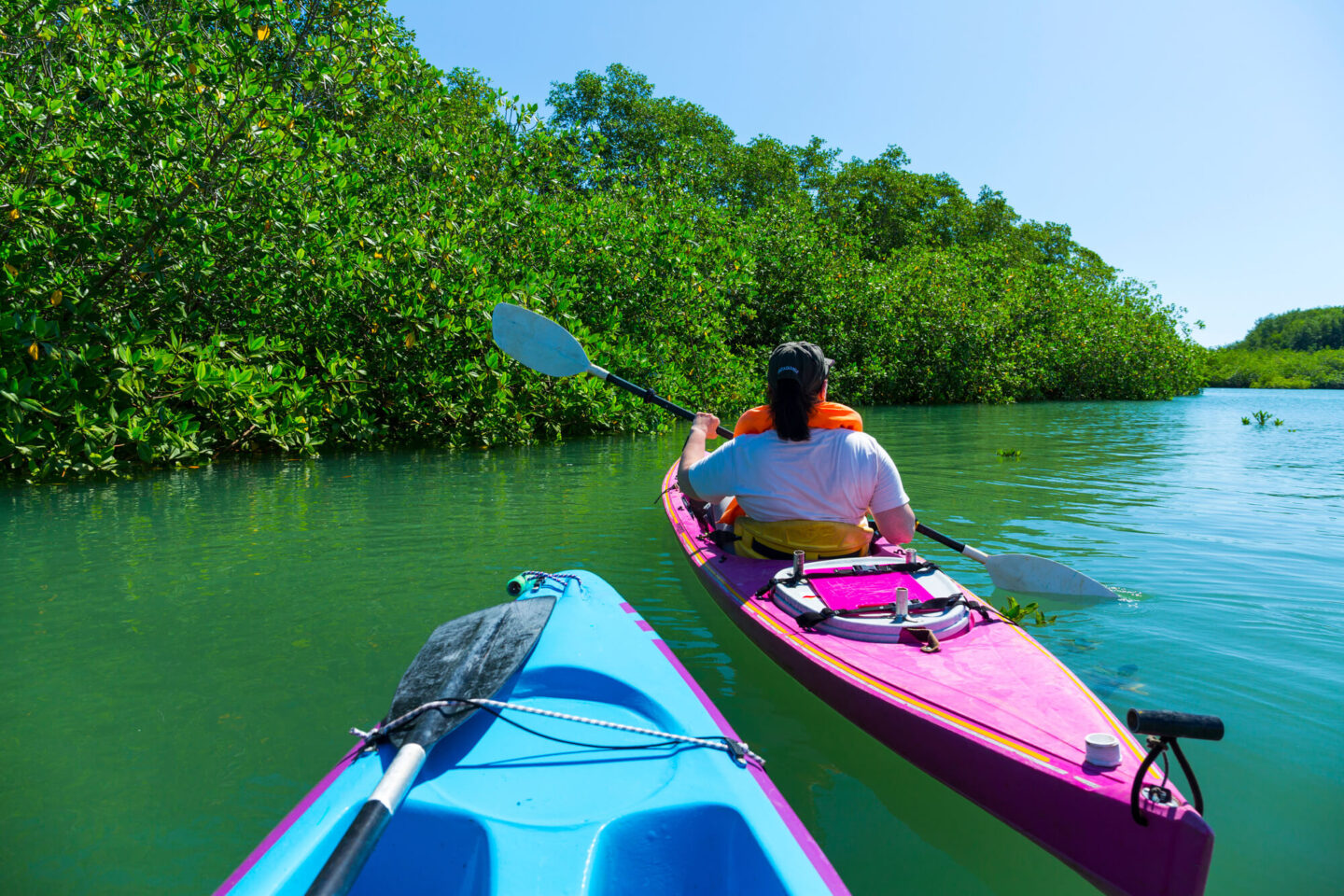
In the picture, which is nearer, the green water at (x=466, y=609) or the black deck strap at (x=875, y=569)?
the green water at (x=466, y=609)

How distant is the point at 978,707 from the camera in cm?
232

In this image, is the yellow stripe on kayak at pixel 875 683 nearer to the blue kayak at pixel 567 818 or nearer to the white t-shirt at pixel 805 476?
the white t-shirt at pixel 805 476

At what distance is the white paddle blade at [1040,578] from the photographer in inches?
164

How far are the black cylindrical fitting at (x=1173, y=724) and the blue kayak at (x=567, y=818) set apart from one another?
2.48ft

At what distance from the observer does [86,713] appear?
9.96 feet

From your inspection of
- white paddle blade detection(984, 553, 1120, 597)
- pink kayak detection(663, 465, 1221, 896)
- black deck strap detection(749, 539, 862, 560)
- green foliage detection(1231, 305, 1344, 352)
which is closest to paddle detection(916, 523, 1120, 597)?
white paddle blade detection(984, 553, 1120, 597)

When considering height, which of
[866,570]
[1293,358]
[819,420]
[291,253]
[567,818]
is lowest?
[567,818]

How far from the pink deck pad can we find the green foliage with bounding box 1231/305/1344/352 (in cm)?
8319

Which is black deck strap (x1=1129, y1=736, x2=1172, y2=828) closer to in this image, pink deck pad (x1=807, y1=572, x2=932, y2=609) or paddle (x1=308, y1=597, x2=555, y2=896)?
pink deck pad (x1=807, y1=572, x2=932, y2=609)

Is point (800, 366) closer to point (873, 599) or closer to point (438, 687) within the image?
point (873, 599)

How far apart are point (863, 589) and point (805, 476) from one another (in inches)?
23.2

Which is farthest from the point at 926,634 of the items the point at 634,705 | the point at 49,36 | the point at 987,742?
the point at 49,36

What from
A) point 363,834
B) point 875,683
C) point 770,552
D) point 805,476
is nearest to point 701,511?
point 770,552

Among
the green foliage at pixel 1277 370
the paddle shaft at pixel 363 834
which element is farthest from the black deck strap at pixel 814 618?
the green foliage at pixel 1277 370
